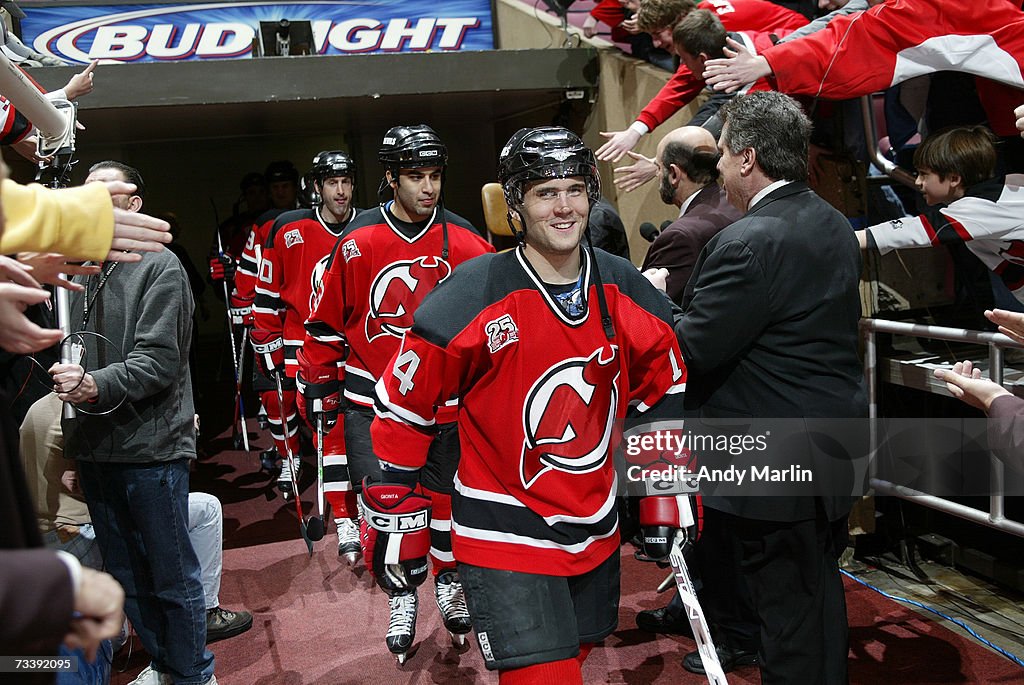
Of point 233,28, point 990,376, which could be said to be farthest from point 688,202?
point 233,28

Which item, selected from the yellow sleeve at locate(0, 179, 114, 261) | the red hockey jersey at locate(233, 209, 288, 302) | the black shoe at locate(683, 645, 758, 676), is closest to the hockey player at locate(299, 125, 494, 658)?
the black shoe at locate(683, 645, 758, 676)

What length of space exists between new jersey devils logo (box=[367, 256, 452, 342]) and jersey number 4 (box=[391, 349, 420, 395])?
1470 millimetres

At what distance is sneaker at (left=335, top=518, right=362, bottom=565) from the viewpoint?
4.89m

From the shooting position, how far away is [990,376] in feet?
12.3

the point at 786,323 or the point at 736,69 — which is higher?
the point at 736,69

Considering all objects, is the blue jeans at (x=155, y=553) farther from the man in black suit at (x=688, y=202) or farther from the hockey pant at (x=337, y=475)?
the man in black suit at (x=688, y=202)

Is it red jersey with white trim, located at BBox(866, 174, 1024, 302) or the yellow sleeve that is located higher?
the yellow sleeve

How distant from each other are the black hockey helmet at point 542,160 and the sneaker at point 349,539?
2784 millimetres

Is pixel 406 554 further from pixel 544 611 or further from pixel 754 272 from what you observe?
pixel 754 272

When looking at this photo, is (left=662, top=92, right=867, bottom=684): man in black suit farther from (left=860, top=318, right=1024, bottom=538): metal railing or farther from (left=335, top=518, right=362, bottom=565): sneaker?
(left=335, top=518, right=362, bottom=565): sneaker

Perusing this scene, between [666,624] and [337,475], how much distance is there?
1912 mm

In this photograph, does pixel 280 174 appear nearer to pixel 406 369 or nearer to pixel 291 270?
pixel 291 270

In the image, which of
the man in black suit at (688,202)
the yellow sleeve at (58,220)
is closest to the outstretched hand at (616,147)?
the man in black suit at (688,202)

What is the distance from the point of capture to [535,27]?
25.0ft
